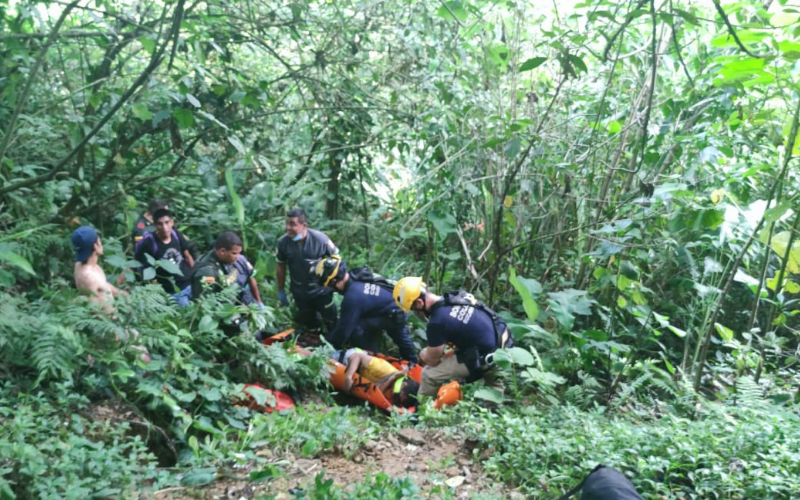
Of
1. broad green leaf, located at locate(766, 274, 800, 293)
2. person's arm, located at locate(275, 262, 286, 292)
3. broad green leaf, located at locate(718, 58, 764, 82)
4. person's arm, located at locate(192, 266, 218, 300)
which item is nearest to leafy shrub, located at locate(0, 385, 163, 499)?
person's arm, located at locate(192, 266, 218, 300)

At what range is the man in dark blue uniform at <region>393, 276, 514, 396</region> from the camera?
597 centimetres

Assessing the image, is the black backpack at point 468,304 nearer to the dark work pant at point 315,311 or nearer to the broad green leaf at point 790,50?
the dark work pant at point 315,311

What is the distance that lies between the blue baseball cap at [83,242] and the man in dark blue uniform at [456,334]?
2.64 metres

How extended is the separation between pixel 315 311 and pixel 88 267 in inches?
118

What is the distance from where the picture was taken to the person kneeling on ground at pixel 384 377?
6.34m

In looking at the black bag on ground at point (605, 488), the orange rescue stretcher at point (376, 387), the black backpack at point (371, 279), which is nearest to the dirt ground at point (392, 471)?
the orange rescue stretcher at point (376, 387)

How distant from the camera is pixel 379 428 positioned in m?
4.99

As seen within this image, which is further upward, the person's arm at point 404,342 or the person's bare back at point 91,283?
the person's bare back at point 91,283

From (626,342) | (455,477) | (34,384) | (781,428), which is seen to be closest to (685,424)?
(781,428)

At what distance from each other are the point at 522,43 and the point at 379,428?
4787mm

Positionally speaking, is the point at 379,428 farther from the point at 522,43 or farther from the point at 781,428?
the point at 522,43

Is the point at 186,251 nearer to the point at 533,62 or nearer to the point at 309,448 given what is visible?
the point at 309,448

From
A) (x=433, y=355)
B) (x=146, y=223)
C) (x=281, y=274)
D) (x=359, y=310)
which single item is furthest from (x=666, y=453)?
(x=146, y=223)

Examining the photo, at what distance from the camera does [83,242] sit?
16.9 feet
